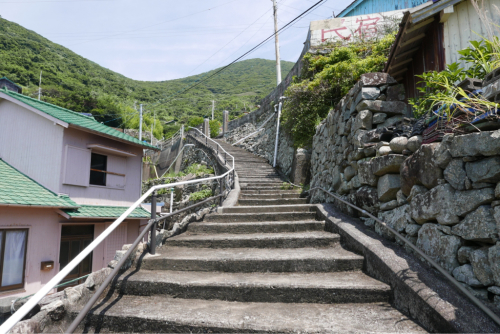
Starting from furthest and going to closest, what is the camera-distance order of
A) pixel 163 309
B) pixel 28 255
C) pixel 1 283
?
pixel 28 255 → pixel 1 283 → pixel 163 309

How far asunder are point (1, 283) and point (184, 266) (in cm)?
620

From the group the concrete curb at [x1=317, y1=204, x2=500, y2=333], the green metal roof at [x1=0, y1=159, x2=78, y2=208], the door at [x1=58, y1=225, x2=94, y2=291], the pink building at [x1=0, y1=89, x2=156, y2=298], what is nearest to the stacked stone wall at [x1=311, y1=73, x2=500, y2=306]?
the concrete curb at [x1=317, y1=204, x2=500, y2=333]

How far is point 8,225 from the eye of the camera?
7031 mm

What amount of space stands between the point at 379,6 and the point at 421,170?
1311 cm

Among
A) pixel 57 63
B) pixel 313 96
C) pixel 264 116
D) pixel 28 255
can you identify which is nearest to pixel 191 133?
pixel 264 116

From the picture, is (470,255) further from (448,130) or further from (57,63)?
(57,63)

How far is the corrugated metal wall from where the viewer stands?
40.2 ft

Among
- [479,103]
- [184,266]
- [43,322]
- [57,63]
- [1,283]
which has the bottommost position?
[1,283]

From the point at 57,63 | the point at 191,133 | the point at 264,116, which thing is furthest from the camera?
the point at 57,63

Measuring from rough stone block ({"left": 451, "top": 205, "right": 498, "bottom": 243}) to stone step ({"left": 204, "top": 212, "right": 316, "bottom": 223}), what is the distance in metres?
2.68

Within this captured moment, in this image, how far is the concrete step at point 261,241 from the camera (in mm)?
3666

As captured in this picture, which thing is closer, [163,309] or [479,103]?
[479,103]

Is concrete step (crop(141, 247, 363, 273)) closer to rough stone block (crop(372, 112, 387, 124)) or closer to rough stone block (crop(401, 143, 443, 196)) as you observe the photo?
rough stone block (crop(401, 143, 443, 196))

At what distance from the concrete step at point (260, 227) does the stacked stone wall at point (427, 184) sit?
0.60 meters
